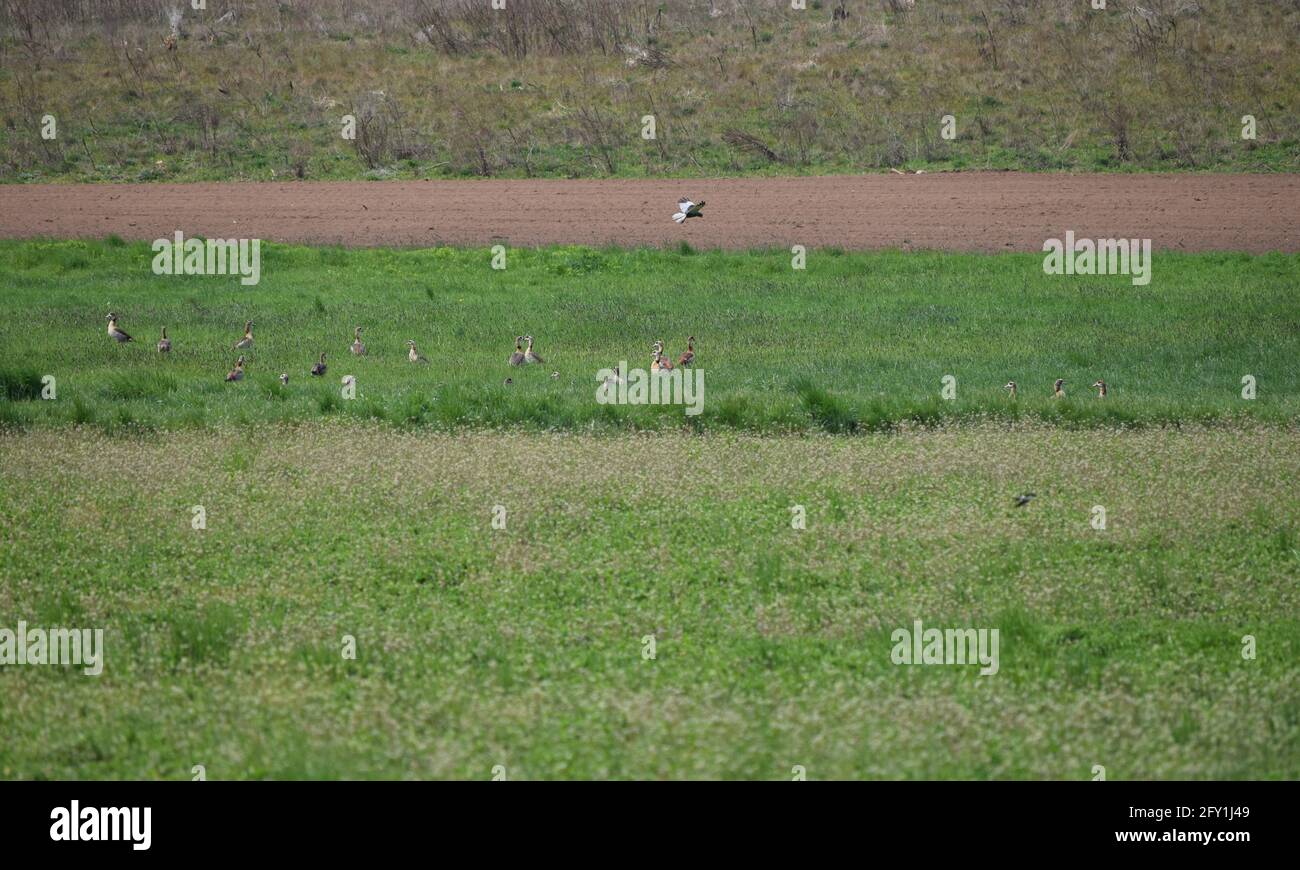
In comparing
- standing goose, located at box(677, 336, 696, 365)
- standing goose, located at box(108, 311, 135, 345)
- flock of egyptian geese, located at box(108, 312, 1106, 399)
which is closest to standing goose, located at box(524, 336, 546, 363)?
flock of egyptian geese, located at box(108, 312, 1106, 399)

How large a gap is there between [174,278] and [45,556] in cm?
1767

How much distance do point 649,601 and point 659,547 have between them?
1.31m

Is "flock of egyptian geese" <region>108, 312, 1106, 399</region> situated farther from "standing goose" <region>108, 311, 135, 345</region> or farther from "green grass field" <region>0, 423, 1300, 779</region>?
"green grass field" <region>0, 423, 1300, 779</region>

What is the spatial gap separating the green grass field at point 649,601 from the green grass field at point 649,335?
113 cm

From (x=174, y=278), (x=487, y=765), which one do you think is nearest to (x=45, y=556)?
(x=487, y=765)

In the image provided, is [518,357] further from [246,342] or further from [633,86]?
[633,86]

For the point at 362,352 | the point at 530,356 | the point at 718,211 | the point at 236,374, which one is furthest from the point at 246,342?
the point at 718,211

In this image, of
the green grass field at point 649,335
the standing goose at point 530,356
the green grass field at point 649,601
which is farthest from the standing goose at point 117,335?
the standing goose at point 530,356

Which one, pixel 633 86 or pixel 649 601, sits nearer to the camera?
pixel 649 601

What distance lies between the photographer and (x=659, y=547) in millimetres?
11508

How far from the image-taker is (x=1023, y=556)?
11250mm

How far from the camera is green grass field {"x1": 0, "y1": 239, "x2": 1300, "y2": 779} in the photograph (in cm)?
761

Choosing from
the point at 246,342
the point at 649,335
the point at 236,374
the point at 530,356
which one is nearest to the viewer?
the point at 236,374

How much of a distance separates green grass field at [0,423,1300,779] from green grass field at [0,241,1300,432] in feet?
3.70
